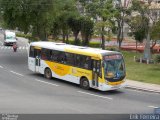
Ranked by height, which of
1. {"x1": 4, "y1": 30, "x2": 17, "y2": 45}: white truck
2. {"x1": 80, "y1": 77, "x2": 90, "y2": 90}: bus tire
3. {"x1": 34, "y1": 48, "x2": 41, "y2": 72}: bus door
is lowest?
{"x1": 4, "y1": 30, "x2": 17, "y2": 45}: white truck

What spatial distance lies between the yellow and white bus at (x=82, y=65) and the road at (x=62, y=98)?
1.89 ft

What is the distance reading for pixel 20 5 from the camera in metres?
40.0

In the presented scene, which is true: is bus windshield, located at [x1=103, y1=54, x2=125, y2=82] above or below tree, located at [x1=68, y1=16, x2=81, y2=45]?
below

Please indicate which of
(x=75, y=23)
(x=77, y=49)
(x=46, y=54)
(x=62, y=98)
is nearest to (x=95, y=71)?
(x=77, y=49)

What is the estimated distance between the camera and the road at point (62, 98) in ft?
66.4

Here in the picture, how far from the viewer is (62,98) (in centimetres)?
2308

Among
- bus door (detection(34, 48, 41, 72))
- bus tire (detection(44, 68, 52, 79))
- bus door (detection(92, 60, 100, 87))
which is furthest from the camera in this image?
bus door (detection(34, 48, 41, 72))

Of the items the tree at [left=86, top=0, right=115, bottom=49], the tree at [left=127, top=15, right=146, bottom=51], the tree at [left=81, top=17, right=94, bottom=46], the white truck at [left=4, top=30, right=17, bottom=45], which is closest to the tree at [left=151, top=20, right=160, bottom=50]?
the tree at [left=127, top=15, right=146, bottom=51]

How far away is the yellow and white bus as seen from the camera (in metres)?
24.8

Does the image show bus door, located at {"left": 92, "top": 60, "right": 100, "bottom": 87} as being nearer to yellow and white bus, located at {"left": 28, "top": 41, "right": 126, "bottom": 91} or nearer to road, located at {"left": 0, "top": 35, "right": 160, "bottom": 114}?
yellow and white bus, located at {"left": 28, "top": 41, "right": 126, "bottom": 91}

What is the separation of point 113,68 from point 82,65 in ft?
7.50

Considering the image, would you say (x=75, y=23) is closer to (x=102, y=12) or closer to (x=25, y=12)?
(x=102, y=12)

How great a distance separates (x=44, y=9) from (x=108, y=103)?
2129cm

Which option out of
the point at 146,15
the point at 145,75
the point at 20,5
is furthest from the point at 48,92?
the point at 146,15
